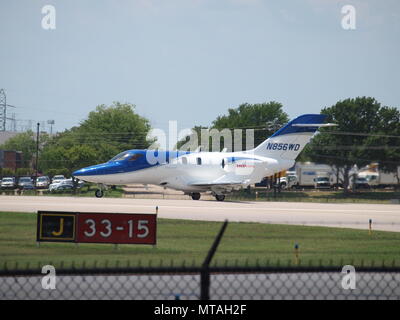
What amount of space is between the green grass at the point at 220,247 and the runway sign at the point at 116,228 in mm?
391

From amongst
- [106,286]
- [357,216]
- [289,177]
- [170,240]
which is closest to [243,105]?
[289,177]

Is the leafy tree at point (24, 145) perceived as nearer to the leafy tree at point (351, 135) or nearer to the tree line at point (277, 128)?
the tree line at point (277, 128)

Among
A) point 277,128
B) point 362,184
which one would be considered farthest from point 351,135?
point 277,128

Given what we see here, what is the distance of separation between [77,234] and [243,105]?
9565 cm

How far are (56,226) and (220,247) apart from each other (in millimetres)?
5131

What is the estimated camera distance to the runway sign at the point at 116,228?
21078 mm

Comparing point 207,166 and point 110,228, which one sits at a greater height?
point 207,166

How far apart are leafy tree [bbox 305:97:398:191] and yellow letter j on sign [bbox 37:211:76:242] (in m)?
65.9

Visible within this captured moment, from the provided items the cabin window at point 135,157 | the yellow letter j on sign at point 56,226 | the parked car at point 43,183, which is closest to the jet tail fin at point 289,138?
the cabin window at point 135,157

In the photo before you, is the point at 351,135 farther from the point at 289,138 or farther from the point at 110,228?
the point at 110,228

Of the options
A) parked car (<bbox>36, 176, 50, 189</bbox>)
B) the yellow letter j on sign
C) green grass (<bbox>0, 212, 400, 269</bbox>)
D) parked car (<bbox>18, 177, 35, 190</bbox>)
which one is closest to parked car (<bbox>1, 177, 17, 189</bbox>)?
parked car (<bbox>18, 177, 35, 190</bbox>)

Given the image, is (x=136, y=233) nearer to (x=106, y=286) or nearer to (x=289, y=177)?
(x=106, y=286)

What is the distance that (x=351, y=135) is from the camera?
309 feet

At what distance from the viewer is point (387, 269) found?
8.65 meters
